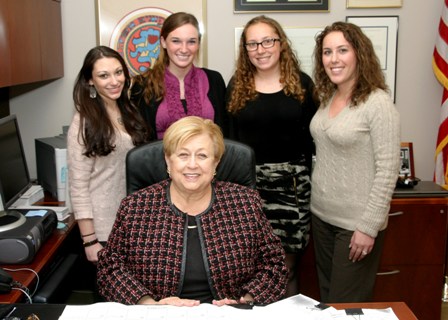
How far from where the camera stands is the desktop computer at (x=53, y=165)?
8.50 ft

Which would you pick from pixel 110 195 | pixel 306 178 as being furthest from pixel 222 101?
pixel 110 195

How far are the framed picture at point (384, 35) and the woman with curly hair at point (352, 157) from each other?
99cm

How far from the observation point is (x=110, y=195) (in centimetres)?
215

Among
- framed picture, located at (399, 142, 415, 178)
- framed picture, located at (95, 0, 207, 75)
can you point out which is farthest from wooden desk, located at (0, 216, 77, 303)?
framed picture, located at (399, 142, 415, 178)

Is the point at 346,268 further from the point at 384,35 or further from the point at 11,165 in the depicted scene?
the point at 384,35

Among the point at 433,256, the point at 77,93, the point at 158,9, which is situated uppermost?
the point at 158,9

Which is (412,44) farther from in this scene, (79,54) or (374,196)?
(79,54)

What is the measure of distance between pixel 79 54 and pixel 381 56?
176cm

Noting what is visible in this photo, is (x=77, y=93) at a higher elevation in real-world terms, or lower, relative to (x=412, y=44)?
lower

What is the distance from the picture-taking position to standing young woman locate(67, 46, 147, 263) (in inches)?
81.7

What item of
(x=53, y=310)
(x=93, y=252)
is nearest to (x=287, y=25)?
(x=93, y=252)

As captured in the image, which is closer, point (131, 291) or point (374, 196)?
point (131, 291)

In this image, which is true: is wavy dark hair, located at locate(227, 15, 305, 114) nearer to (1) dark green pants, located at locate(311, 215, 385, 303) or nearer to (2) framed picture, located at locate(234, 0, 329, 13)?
(1) dark green pants, located at locate(311, 215, 385, 303)

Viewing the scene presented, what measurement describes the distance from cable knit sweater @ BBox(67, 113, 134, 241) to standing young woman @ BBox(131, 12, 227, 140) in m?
0.19
